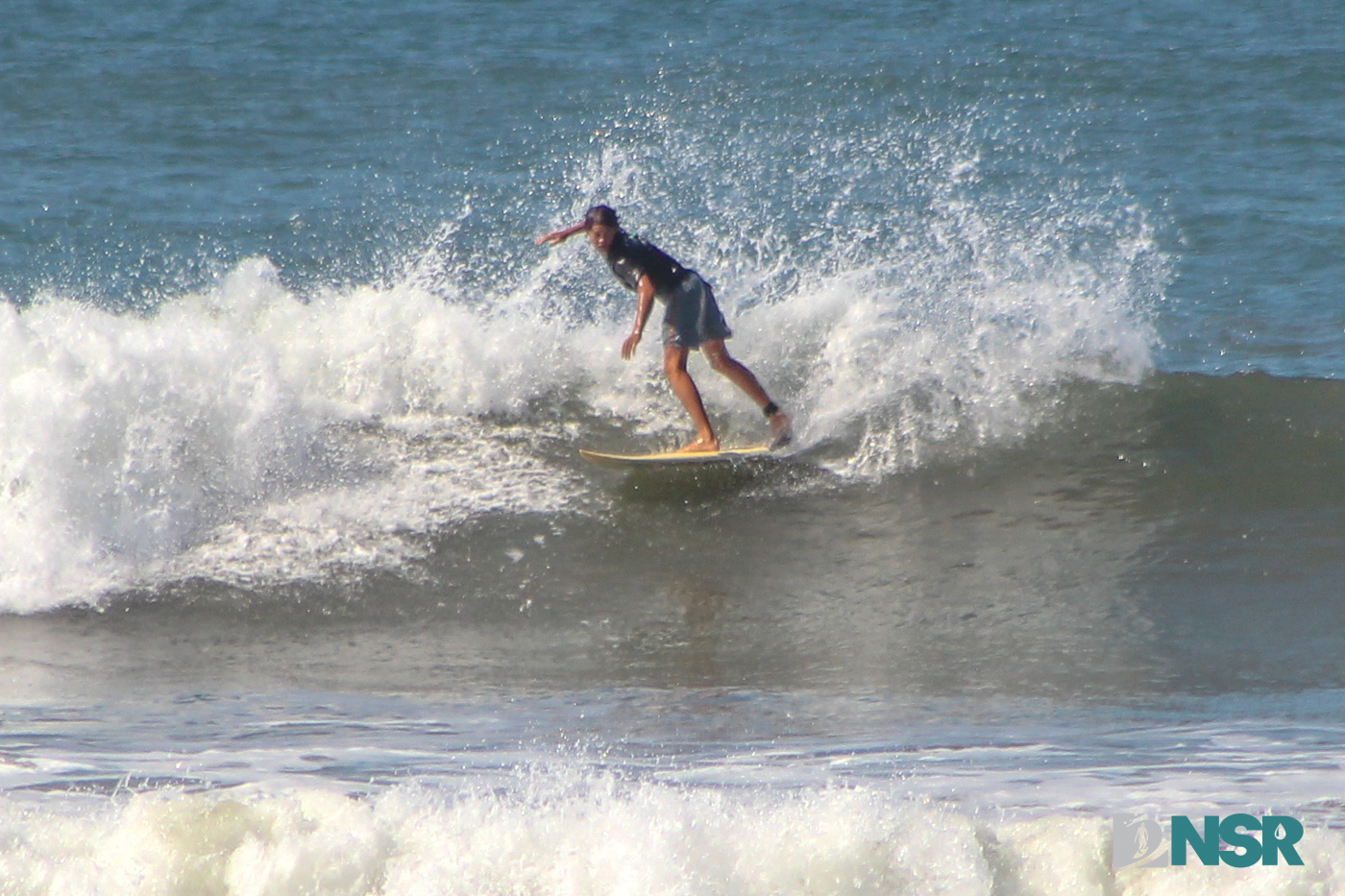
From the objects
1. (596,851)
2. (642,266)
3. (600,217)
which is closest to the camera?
(596,851)

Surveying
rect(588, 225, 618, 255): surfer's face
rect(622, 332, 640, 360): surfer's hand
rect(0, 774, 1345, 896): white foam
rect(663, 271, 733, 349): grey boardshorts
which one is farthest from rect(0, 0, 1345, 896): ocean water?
rect(588, 225, 618, 255): surfer's face

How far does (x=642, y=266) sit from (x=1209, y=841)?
4.28 metres

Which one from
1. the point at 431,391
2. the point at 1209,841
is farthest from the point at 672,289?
the point at 1209,841

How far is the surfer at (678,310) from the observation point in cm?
738

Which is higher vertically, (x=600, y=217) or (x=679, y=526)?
(x=600, y=217)

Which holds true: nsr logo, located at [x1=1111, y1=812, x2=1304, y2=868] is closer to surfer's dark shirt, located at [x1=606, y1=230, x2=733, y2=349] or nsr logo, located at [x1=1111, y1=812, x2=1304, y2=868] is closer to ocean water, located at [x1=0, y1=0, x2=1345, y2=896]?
A: ocean water, located at [x1=0, y1=0, x2=1345, y2=896]

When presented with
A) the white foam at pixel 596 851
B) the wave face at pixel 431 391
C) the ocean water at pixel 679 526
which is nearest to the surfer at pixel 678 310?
the ocean water at pixel 679 526

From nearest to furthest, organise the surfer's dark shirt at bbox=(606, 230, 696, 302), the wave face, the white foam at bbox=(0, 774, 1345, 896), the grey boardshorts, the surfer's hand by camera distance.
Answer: the white foam at bbox=(0, 774, 1345, 896) < the surfer's hand < the wave face < the surfer's dark shirt at bbox=(606, 230, 696, 302) < the grey boardshorts

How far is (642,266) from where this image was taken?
7.44 meters

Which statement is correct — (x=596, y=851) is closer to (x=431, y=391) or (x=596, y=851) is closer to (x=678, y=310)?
(x=678, y=310)

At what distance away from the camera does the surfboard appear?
25.2 feet

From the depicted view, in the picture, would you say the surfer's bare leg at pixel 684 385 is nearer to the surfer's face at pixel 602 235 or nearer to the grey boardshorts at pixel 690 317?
the grey boardshorts at pixel 690 317

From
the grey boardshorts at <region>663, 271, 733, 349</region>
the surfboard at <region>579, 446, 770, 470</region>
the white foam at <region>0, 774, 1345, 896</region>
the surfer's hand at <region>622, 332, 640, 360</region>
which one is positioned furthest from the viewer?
the surfboard at <region>579, 446, 770, 470</region>

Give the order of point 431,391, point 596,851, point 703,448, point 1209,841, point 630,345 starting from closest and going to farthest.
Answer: point 596,851 < point 1209,841 < point 630,345 < point 703,448 < point 431,391
